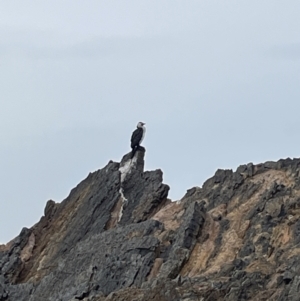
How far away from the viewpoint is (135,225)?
153ft

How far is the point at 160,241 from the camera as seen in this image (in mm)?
44281

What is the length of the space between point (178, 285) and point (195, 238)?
5711 millimetres

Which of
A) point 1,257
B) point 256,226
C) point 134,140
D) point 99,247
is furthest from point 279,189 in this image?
point 1,257

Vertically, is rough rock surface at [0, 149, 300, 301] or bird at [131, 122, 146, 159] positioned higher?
bird at [131, 122, 146, 159]

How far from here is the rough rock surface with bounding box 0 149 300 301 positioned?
38219mm

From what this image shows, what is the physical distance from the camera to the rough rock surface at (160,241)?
38219mm

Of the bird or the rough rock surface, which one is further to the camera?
the bird

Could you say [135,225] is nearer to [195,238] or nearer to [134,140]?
[195,238]

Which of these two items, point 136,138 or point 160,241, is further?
point 136,138

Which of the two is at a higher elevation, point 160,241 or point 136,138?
point 136,138

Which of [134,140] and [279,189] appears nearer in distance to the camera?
[279,189]

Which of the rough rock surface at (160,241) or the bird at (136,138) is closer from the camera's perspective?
the rough rock surface at (160,241)

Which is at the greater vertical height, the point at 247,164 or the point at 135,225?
the point at 247,164

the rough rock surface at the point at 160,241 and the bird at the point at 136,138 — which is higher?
the bird at the point at 136,138
